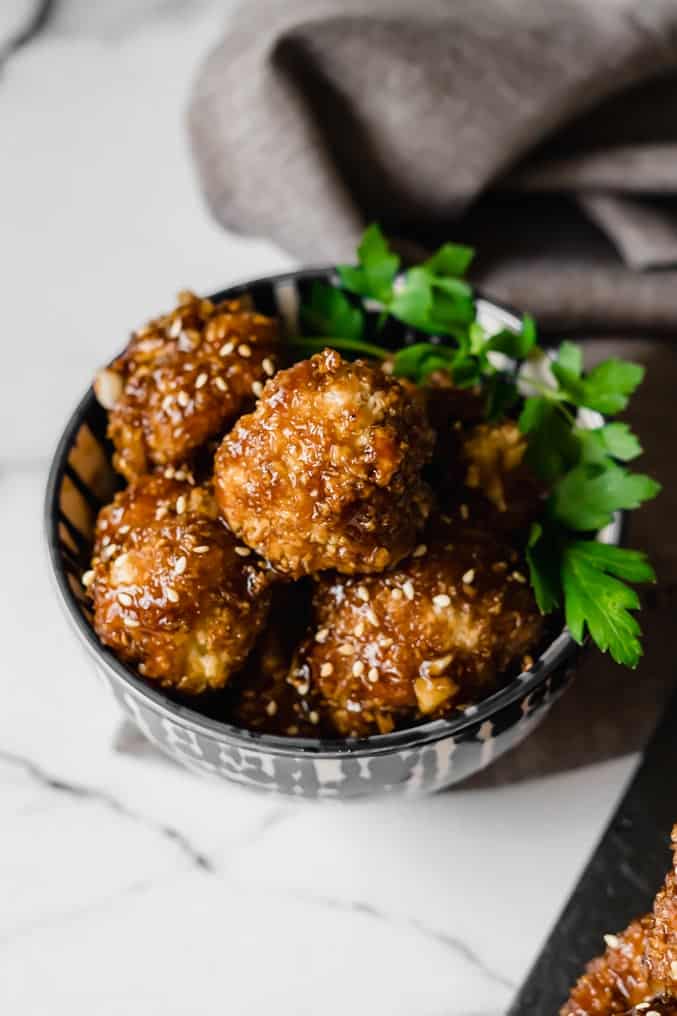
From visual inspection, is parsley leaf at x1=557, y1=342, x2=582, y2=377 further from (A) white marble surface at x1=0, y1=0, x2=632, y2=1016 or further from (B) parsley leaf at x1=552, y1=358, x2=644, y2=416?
(A) white marble surface at x1=0, y1=0, x2=632, y2=1016

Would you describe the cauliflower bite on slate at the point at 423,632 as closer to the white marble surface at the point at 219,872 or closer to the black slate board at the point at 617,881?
the white marble surface at the point at 219,872

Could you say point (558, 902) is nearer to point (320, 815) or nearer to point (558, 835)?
point (558, 835)

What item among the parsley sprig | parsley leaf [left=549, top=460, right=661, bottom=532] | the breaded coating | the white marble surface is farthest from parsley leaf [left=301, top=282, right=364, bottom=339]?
the breaded coating

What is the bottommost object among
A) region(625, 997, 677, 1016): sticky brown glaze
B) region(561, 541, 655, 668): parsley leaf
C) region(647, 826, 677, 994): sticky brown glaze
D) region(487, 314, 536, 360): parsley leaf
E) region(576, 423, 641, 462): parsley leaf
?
region(625, 997, 677, 1016): sticky brown glaze

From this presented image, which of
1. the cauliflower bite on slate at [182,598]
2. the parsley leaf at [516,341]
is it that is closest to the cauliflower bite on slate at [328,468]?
the cauliflower bite on slate at [182,598]

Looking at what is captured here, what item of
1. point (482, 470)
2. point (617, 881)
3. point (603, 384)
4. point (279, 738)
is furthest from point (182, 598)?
point (617, 881)

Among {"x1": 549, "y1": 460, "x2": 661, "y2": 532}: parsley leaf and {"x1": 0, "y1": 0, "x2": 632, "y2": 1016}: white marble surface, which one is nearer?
{"x1": 549, "y1": 460, "x2": 661, "y2": 532}: parsley leaf
